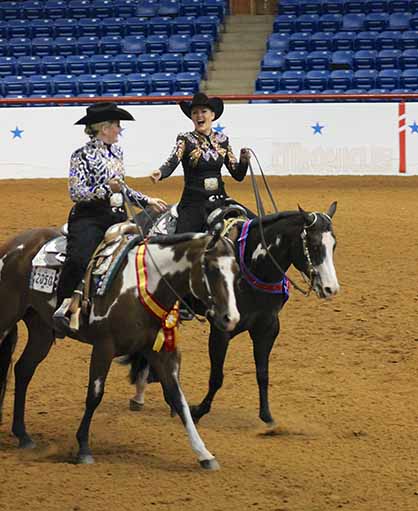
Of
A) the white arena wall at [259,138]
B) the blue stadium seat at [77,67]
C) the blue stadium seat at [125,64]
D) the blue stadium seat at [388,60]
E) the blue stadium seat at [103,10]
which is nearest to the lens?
the white arena wall at [259,138]

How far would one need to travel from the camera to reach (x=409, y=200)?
16469 millimetres

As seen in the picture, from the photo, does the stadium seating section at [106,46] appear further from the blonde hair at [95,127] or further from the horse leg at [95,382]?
the horse leg at [95,382]

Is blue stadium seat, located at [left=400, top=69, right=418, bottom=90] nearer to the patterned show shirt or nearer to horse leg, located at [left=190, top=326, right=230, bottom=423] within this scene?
horse leg, located at [left=190, top=326, right=230, bottom=423]

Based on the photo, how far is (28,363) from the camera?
24.5 ft

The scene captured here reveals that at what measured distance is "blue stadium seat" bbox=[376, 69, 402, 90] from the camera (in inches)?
844

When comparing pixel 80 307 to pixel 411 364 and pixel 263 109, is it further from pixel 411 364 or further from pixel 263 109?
pixel 263 109

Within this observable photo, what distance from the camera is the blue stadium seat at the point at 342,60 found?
74.2 ft

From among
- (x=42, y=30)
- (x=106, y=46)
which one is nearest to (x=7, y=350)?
(x=106, y=46)

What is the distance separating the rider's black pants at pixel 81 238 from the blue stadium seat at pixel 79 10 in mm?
19871

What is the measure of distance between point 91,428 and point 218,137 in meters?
2.46

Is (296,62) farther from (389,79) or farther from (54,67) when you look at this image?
(54,67)

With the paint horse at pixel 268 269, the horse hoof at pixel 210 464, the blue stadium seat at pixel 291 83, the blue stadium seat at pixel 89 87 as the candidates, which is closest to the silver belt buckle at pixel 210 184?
the paint horse at pixel 268 269

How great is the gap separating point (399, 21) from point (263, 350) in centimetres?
1780

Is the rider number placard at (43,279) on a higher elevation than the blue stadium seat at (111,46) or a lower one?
lower
